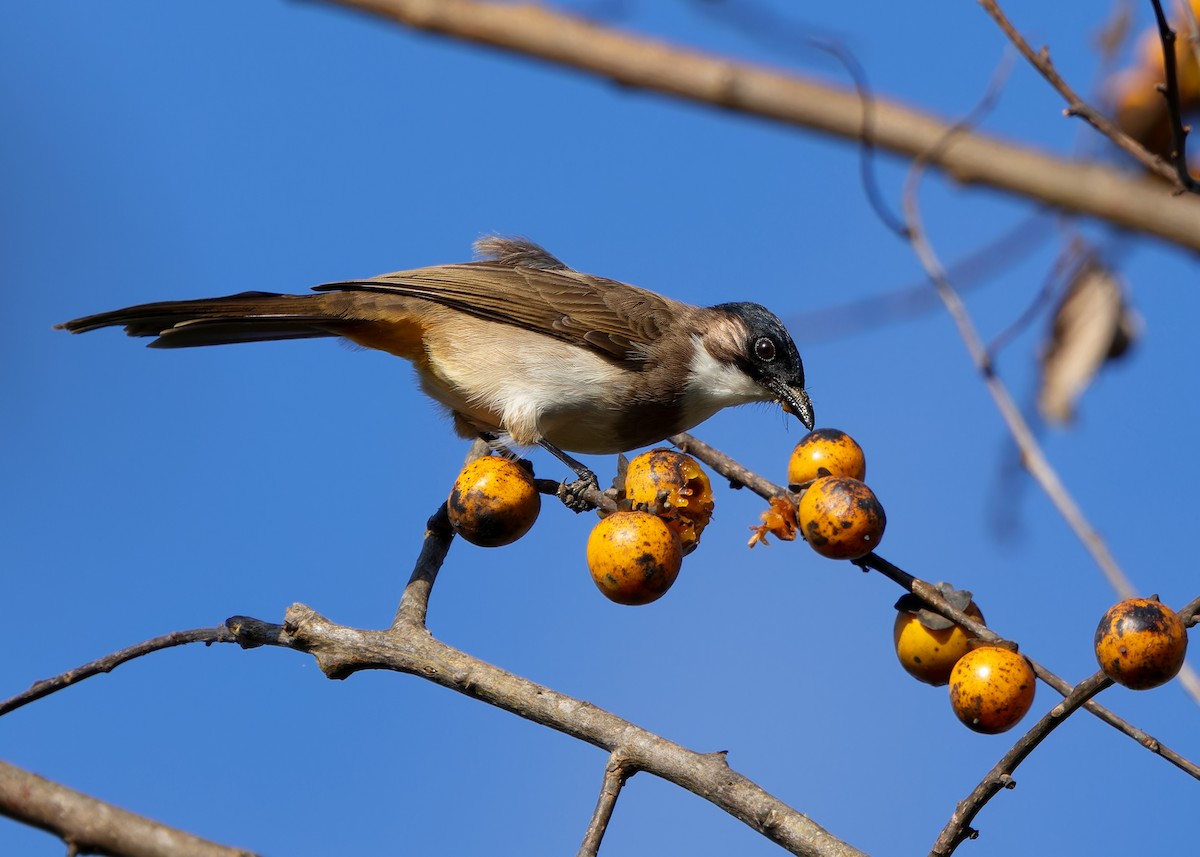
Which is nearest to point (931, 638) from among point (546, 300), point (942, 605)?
point (942, 605)

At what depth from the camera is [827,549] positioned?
3.12 metres

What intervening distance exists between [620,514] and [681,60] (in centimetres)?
138

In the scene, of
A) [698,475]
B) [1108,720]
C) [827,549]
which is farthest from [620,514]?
[1108,720]

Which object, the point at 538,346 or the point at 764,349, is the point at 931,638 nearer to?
the point at 764,349

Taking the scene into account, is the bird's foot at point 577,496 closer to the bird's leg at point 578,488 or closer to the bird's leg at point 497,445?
the bird's leg at point 578,488

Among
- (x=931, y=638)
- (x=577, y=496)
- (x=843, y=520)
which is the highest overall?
(x=577, y=496)

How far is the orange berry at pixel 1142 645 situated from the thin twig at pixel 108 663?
2043 millimetres

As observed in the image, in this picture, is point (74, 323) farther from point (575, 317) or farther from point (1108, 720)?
point (1108, 720)

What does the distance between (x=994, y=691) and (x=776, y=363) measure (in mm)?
2572

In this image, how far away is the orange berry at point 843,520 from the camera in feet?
10.1

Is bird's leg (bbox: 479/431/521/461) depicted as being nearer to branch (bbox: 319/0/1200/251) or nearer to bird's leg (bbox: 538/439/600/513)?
bird's leg (bbox: 538/439/600/513)

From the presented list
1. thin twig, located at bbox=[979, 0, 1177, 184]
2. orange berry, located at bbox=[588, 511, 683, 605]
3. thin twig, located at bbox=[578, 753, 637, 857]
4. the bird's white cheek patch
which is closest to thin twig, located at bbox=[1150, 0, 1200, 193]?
thin twig, located at bbox=[979, 0, 1177, 184]

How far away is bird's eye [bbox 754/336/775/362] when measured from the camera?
17.4 feet

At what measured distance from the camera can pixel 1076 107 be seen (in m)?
2.64
